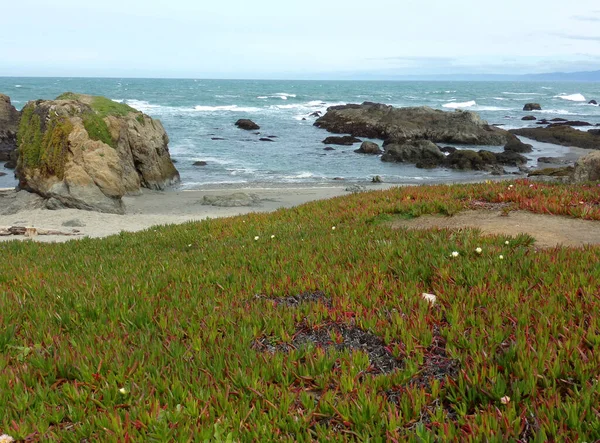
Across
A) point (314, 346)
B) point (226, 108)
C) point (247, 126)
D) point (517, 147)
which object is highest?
point (226, 108)

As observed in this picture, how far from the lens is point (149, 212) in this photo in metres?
25.0

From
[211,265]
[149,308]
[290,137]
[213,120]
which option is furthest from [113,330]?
[213,120]

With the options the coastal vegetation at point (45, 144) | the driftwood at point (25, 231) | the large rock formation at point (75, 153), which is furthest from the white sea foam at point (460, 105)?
the driftwood at point (25, 231)

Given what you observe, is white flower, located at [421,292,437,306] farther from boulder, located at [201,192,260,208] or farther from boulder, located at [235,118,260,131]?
boulder, located at [235,118,260,131]

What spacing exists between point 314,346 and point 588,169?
17264 millimetres

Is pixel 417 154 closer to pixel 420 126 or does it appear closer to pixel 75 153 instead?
pixel 420 126

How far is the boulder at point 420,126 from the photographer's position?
195 ft

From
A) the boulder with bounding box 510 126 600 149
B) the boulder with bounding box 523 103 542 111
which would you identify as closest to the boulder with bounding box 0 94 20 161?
the boulder with bounding box 510 126 600 149

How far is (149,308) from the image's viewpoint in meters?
5.43

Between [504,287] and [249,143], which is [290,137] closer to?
[249,143]

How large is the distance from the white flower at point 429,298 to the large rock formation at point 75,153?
2019cm

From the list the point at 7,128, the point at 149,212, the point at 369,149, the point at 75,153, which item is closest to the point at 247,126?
the point at 369,149

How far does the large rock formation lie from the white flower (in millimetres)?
20187

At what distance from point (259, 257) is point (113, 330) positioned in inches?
116
